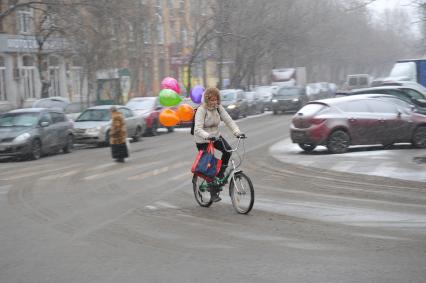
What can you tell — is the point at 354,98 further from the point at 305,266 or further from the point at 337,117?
the point at 305,266

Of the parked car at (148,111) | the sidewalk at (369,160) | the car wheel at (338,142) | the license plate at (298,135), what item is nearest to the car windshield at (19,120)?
the sidewalk at (369,160)

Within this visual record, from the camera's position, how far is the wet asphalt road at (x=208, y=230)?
614 centimetres

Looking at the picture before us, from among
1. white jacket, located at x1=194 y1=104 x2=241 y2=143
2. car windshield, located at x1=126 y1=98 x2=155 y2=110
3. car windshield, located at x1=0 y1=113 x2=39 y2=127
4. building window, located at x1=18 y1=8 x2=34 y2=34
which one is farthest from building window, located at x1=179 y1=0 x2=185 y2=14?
white jacket, located at x1=194 y1=104 x2=241 y2=143

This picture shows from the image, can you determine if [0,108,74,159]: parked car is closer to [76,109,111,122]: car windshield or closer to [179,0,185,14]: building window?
[76,109,111,122]: car windshield

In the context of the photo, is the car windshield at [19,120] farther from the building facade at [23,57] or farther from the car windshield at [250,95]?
the car windshield at [250,95]

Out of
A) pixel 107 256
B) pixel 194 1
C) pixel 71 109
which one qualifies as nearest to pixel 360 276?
pixel 107 256

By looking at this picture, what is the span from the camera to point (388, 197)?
1044 centimetres

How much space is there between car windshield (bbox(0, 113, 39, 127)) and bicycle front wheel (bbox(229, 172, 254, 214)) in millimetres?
12160

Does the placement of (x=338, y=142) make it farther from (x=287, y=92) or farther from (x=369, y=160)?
(x=287, y=92)

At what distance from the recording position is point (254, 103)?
41281 mm

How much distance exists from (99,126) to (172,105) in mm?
11914

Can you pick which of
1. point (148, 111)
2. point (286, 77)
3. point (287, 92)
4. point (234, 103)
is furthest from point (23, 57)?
point (286, 77)

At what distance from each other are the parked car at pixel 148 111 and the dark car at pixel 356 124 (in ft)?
36.7

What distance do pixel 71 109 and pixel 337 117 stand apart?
16.8m
